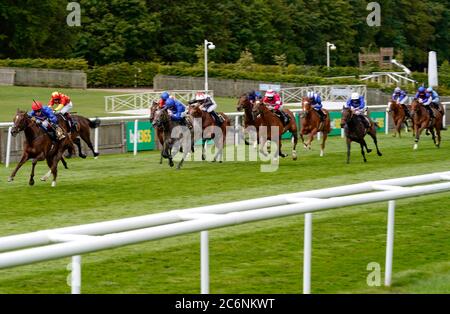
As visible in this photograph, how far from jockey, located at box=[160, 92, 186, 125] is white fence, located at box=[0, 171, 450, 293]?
42.8 feet

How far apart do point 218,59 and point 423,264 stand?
55743mm

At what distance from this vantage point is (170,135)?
72.1 ft

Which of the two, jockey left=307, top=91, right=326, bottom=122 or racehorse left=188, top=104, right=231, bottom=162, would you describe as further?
jockey left=307, top=91, right=326, bottom=122

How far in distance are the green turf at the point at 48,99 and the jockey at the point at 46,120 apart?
18.0 m

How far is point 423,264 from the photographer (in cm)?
1009

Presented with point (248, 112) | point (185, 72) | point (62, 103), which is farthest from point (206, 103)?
point (185, 72)

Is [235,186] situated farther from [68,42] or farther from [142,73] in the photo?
[68,42]

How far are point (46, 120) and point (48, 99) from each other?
91.7 ft

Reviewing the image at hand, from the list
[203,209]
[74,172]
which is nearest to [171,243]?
[203,209]

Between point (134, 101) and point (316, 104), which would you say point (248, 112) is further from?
point (134, 101)

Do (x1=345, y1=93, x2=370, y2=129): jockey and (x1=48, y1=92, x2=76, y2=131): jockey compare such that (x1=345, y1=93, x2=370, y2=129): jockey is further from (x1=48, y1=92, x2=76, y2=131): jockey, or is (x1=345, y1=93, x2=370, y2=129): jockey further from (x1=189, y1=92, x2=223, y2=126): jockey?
(x1=48, y1=92, x2=76, y2=131): jockey

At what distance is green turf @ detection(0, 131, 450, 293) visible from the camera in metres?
9.28

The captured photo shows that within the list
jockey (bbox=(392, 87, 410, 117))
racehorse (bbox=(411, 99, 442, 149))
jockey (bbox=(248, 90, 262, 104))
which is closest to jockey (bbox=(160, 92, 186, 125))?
jockey (bbox=(248, 90, 262, 104))

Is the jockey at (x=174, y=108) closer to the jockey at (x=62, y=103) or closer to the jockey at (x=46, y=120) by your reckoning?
the jockey at (x=62, y=103)
